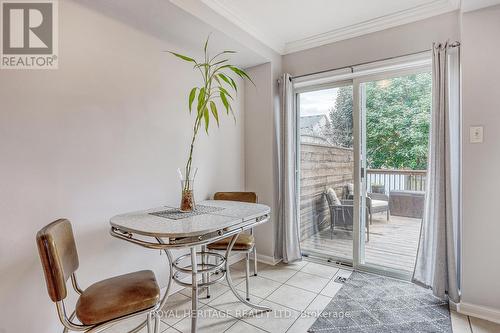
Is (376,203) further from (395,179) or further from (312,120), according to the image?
(312,120)

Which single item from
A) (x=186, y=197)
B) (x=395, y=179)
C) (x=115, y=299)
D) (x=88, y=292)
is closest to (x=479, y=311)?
(x=395, y=179)

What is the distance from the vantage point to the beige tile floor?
193cm

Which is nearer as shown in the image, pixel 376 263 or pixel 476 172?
pixel 476 172

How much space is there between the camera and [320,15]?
2.52 meters

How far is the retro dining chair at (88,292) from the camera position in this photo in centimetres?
121

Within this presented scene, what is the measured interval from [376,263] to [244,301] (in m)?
1.59

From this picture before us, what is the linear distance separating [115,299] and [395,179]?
2.66 m

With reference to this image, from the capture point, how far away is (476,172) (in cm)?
205

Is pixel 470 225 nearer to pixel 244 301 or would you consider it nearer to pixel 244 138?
pixel 244 301

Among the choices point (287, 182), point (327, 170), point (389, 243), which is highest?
point (327, 170)

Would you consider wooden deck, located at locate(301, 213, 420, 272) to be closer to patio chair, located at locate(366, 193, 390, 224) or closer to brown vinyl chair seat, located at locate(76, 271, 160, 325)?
patio chair, located at locate(366, 193, 390, 224)

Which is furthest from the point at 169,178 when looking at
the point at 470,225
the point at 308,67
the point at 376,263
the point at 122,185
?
the point at 470,225

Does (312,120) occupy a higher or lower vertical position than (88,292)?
higher

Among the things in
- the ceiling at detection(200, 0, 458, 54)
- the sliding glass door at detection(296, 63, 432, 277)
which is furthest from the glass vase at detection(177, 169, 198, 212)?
the sliding glass door at detection(296, 63, 432, 277)
